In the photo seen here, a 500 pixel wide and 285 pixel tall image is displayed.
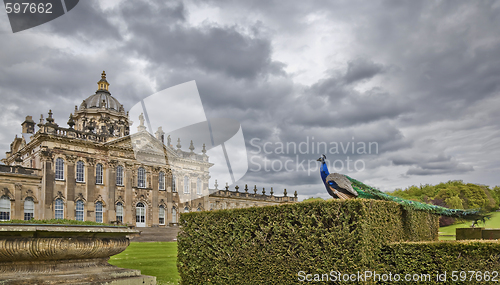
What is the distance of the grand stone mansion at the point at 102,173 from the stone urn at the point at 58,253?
3389 centimetres

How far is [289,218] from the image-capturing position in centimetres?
850

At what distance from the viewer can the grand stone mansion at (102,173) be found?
117ft

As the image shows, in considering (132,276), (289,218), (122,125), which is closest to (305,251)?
(289,218)

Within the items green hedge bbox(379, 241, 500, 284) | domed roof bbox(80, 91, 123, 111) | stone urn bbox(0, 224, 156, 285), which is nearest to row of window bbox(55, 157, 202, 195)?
domed roof bbox(80, 91, 123, 111)

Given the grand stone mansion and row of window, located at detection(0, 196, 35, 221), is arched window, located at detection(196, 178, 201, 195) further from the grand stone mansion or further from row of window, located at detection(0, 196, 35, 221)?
row of window, located at detection(0, 196, 35, 221)

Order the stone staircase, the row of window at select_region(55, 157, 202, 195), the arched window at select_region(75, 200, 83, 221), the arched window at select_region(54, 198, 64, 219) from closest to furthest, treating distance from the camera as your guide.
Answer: the stone staircase < the arched window at select_region(54, 198, 64, 219) < the row of window at select_region(55, 157, 202, 195) < the arched window at select_region(75, 200, 83, 221)

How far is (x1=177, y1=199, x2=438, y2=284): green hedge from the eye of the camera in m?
7.55

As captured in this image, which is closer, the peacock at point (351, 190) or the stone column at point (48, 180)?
the peacock at point (351, 190)

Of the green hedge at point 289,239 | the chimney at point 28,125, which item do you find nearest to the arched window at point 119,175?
the chimney at point 28,125

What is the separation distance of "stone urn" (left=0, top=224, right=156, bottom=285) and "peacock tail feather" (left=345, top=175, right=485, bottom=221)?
647cm

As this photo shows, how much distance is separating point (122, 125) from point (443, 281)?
49251 millimetres

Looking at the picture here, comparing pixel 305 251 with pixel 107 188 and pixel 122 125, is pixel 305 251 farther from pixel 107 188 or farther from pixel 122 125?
pixel 122 125

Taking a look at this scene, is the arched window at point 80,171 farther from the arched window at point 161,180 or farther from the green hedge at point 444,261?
→ the green hedge at point 444,261

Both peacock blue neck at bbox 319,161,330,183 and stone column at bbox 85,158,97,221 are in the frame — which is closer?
peacock blue neck at bbox 319,161,330,183
